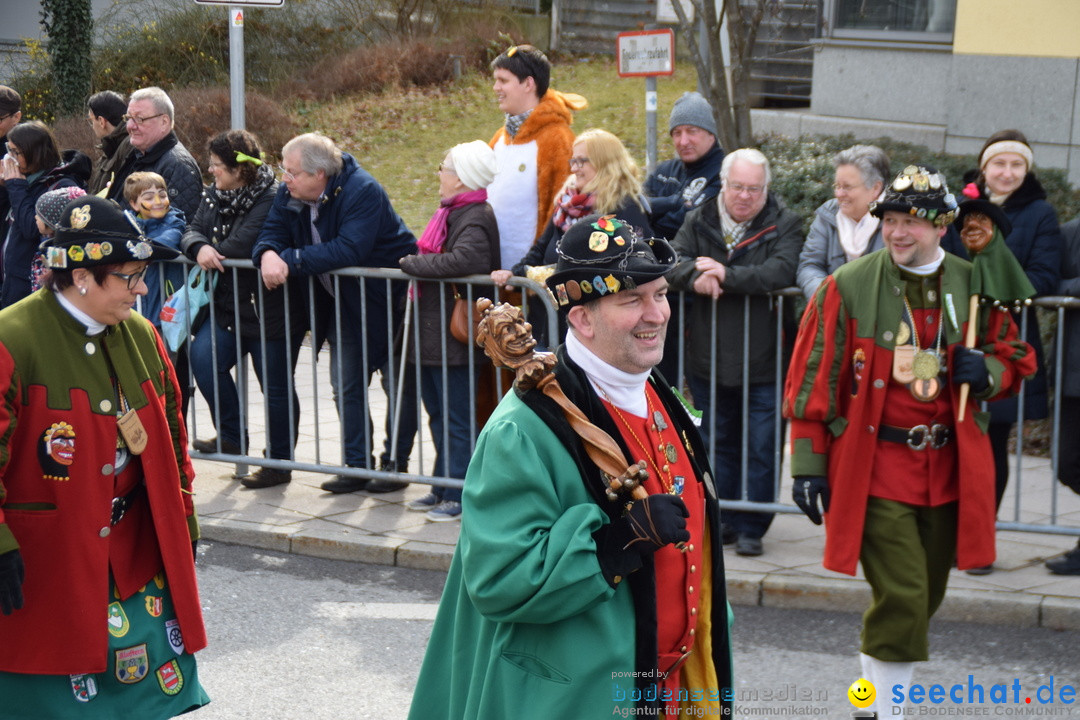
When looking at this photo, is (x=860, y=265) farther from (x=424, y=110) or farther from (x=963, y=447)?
(x=424, y=110)

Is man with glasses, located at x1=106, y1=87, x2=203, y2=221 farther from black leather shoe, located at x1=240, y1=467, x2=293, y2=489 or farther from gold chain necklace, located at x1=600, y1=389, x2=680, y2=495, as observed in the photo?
gold chain necklace, located at x1=600, y1=389, x2=680, y2=495

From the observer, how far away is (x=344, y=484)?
25.7 feet

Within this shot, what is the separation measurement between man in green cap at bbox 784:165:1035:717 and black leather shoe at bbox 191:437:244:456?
425 centimetres

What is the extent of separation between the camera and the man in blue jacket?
7398mm

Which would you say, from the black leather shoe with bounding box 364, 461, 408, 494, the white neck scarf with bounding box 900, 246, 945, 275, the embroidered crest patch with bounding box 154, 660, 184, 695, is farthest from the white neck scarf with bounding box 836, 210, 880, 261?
the embroidered crest patch with bounding box 154, 660, 184, 695

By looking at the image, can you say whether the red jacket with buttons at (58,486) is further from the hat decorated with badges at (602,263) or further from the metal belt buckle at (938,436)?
the metal belt buckle at (938,436)

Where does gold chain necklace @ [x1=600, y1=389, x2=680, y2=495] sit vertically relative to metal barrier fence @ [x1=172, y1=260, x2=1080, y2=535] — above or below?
above

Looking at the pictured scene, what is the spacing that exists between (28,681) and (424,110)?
17635mm

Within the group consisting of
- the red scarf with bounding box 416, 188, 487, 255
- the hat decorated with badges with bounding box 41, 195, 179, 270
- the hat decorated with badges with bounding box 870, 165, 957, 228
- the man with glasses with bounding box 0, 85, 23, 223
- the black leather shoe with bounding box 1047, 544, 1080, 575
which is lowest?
the black leather shoe with bounding box 1047, 544, 1080, 575

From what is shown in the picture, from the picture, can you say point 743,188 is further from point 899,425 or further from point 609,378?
point 609,378

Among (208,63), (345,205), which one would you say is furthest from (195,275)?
(208,63)

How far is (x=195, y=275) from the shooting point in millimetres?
7859

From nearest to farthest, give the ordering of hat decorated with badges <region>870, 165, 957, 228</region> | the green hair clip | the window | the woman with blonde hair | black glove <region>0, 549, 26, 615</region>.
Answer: black glove <region>0, 549, 26, 615</region>, hat decorated with badges <region>870, 165, 957, 228</region>, the woman with blonde hair, the green hair clip, the window

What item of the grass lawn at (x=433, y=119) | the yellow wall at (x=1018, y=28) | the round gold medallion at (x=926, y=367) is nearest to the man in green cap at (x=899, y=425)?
the round gold medallion at (x=926, y=367)
